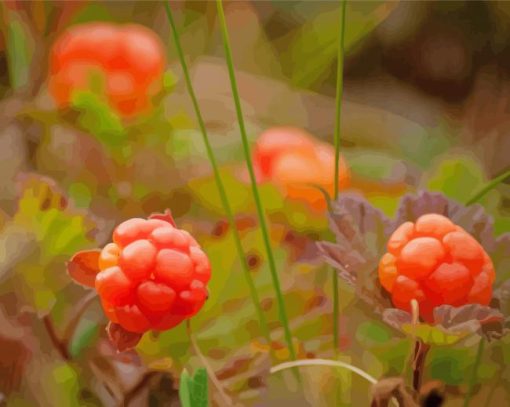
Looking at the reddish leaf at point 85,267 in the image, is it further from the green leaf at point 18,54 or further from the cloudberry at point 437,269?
the green leaf at point 18,54

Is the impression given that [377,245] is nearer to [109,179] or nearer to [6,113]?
[109,179]

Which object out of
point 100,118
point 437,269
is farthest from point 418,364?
point 100,118

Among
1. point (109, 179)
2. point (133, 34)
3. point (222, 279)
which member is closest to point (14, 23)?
point (133, 34)

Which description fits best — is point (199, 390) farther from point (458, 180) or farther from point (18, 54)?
point (18, 54)

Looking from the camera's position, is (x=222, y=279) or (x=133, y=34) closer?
(x=222, y=279)

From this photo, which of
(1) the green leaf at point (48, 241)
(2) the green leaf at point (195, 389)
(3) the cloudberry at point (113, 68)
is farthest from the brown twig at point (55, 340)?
(3) the cloudberry at point (113, 68)
